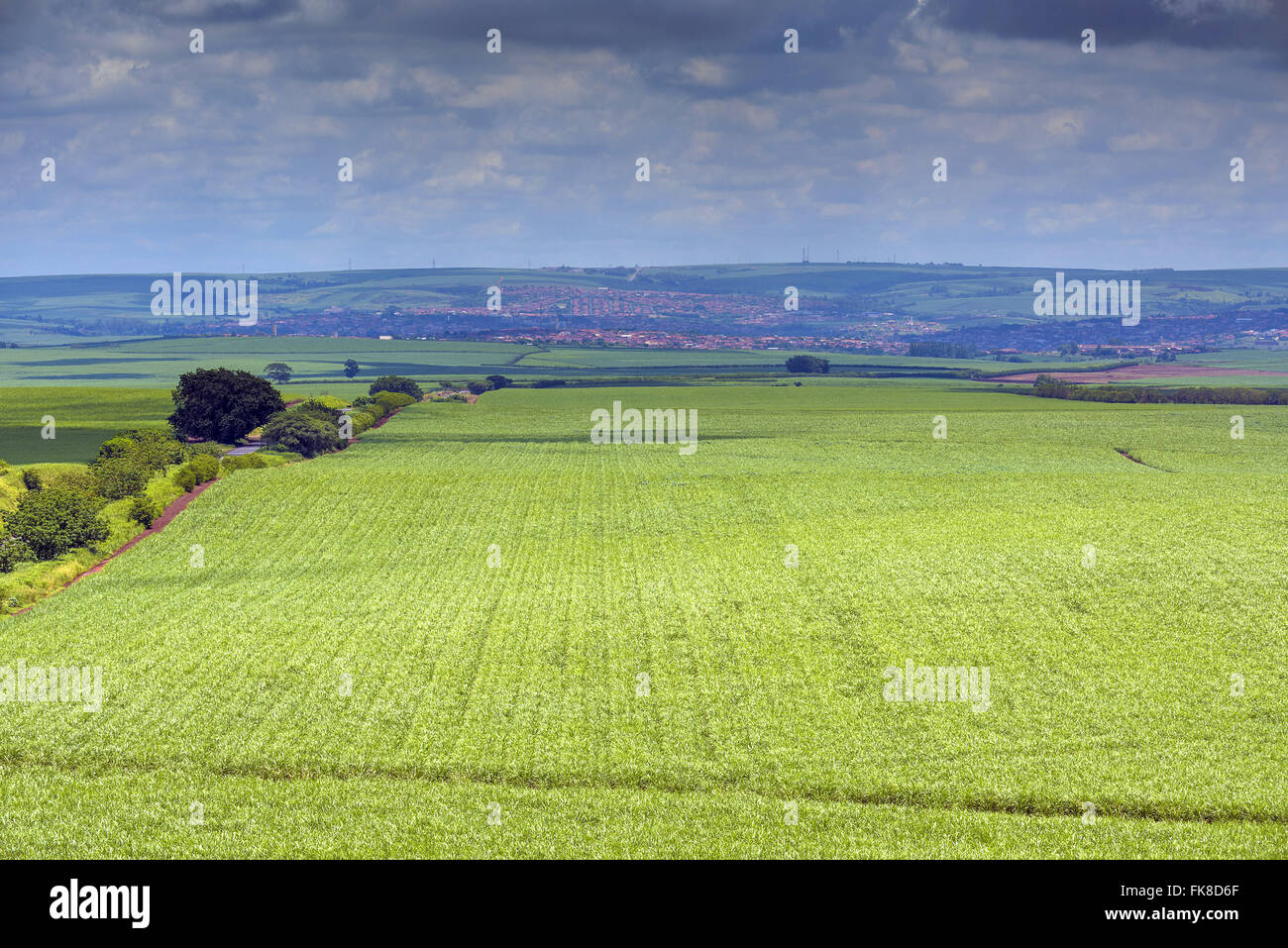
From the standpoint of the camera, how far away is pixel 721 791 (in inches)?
1075

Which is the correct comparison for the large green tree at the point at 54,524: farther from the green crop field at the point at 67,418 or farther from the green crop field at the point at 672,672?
the green crop field at the point at 67,418

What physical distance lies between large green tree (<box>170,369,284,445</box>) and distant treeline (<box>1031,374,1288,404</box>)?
10436 centimetres

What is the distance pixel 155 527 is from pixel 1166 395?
426 feet

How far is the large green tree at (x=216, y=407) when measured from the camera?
9962cm

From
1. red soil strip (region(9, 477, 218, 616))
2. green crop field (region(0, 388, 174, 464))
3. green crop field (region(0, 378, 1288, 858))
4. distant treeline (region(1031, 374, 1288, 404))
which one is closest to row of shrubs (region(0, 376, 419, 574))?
red soil strip (region(9, 477, 218, 616))

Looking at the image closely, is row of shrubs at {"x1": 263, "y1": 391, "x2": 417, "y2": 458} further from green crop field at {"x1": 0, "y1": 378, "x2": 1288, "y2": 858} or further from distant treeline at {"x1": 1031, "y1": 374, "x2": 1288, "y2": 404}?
distant treeline at {"x1": 1031, "y1": 374, "x2": 1288, "y2": 404}

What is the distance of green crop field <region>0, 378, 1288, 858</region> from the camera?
24.8 meters

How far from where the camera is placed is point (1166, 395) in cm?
14912

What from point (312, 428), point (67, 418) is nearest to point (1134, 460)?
point (312, 428)

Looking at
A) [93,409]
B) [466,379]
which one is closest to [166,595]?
[93,409]

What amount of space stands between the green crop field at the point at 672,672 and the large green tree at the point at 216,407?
30207 millimetres

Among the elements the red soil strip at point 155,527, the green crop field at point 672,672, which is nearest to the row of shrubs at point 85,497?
the red soil strip at point 155,527

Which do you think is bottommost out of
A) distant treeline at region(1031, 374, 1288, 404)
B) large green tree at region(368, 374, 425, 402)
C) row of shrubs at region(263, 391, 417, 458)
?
row of shrubs at region(263, 391, 417, 458)
